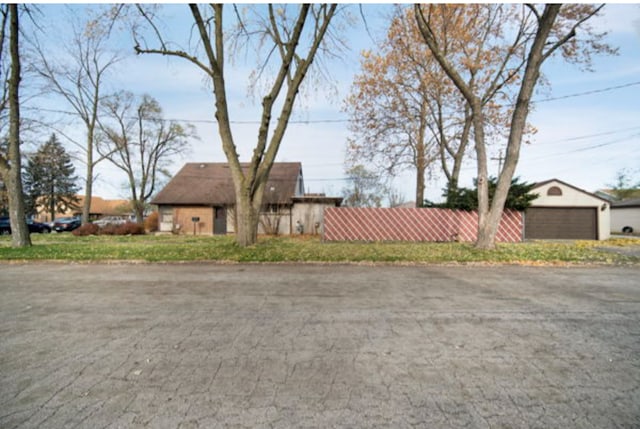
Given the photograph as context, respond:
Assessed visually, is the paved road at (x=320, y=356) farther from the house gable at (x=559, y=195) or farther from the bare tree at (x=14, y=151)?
the house gable at (x=559, y=195)

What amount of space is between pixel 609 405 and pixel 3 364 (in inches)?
195

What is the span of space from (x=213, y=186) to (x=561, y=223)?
24550 mm

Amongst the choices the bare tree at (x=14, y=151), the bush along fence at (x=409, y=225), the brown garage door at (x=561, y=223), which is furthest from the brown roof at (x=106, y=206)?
the brown garage door at (x=561, y=223)

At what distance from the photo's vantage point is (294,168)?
25281mm

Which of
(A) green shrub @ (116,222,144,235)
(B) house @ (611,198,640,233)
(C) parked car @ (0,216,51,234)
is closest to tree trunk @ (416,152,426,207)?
(A) green shrub @ (116,222,144,235)

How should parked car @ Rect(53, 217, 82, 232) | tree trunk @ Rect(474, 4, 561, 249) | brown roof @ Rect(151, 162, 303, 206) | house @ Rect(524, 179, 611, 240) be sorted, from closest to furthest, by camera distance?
tree trunk @ Rect(474, 4, 561, 249) → house @ Rect(524, 179, 611, 240) → brown roof @ Rect(151, 162, 303, 206) → parked car @ Rect(53, 217, 82, 232)

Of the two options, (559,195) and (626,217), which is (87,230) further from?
(626,217)

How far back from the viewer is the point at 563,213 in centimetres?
1772

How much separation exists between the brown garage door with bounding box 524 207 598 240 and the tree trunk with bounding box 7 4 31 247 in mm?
25193

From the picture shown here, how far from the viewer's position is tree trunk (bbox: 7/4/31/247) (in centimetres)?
1052

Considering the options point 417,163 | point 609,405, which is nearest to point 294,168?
point 417,163

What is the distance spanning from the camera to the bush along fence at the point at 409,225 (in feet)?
46.9

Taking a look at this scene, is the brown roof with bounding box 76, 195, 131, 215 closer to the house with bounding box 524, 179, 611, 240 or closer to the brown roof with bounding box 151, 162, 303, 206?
the brown roof with bounding box 151, 162, 303, 206

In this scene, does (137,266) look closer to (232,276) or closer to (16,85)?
(232,276)
